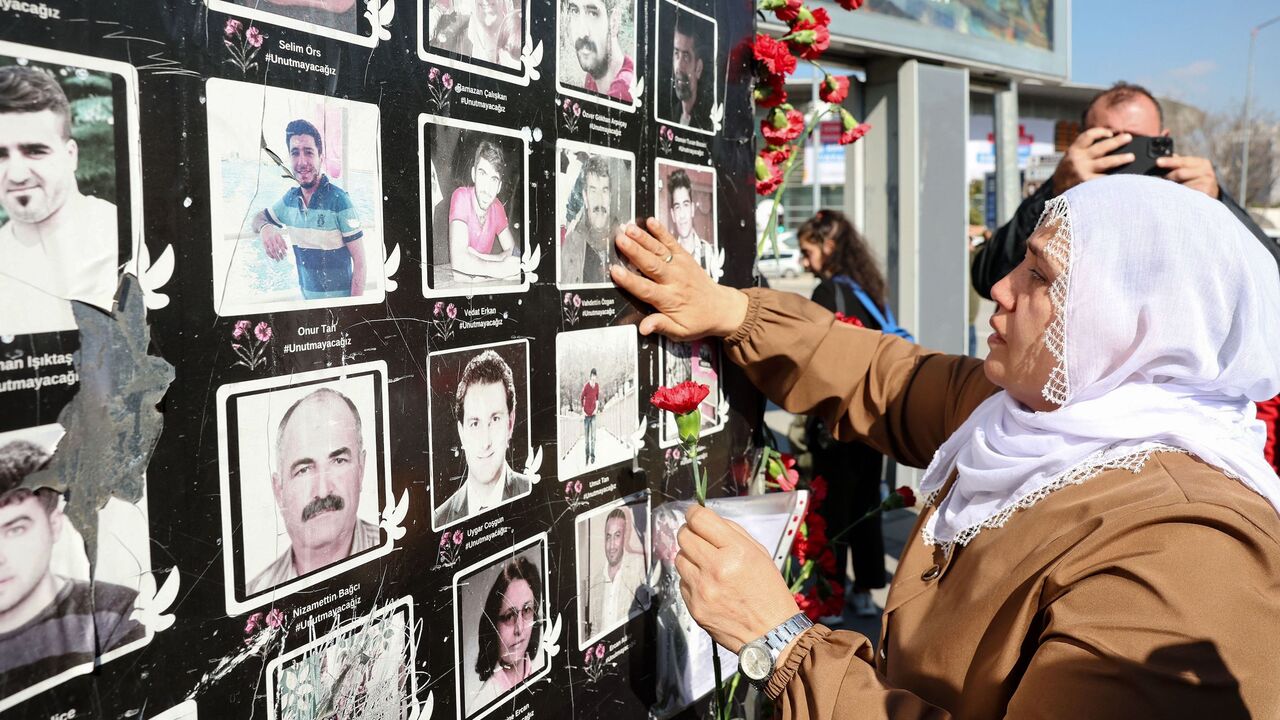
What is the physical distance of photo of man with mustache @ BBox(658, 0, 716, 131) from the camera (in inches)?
71.1

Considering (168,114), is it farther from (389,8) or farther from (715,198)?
(715,198)

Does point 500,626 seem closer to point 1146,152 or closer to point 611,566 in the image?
point 611,566

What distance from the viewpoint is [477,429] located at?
134 centimetres

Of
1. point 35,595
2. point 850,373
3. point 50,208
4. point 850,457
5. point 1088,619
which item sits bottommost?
point 850,457

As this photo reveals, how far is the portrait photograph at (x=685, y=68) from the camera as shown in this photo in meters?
1.79

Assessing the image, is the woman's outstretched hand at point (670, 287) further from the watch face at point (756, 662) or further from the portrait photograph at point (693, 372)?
the watch face at point (756, 662)

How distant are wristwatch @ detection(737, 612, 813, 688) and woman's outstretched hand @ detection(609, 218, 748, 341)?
1.95ft

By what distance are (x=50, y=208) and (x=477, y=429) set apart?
2.12ft

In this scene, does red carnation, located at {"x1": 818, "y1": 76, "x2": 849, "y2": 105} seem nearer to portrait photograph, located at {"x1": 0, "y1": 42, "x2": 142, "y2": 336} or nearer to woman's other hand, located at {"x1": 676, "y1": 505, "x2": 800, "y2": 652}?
woman's other hand, located at {"x1": 676, "y1": 505, "x2": 800, "y2": 652}

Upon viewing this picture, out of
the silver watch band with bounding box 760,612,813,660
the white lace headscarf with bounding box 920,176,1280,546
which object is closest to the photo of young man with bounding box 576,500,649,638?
the silver watch band with bounding box 760,612,813,660

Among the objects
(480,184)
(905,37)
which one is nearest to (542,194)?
(480,184)

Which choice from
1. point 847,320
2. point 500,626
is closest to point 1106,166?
point 847,320

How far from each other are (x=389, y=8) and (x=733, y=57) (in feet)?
3.55

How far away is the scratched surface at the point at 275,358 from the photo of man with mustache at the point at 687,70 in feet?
0.85
